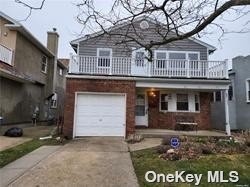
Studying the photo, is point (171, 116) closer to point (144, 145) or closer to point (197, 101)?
point (197, 101)

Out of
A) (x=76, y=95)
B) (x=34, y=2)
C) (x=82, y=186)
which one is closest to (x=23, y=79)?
(x=76, y=95)

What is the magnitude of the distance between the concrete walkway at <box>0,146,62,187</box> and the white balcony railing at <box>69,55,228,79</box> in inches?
233

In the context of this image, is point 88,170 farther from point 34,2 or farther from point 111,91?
point 111,91

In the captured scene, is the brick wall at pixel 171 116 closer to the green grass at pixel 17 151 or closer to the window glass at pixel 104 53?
the window glass at pixel 104 53

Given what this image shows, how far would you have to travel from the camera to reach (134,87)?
1378cm

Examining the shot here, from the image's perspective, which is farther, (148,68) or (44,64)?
(44,64)

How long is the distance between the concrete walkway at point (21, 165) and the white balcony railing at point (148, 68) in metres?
5.92

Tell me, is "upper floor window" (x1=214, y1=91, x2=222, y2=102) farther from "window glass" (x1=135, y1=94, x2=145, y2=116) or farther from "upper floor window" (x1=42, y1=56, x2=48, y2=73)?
"upper floor window" (x1=42, y1=56, x2=48, y2=73)

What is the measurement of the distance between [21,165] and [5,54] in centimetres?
915

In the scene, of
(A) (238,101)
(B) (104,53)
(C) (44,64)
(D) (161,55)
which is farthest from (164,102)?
(C) (44,64)

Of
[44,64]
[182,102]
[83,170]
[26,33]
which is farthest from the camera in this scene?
[44,64]

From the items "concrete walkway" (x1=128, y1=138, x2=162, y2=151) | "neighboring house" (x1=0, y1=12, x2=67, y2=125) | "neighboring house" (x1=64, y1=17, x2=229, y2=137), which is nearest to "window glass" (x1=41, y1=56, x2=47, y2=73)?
"neighboring house" (x1=0, y1=12, x2=67, y2=125)

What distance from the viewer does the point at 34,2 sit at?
608 centimetres

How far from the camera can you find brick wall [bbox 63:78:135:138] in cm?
1330
